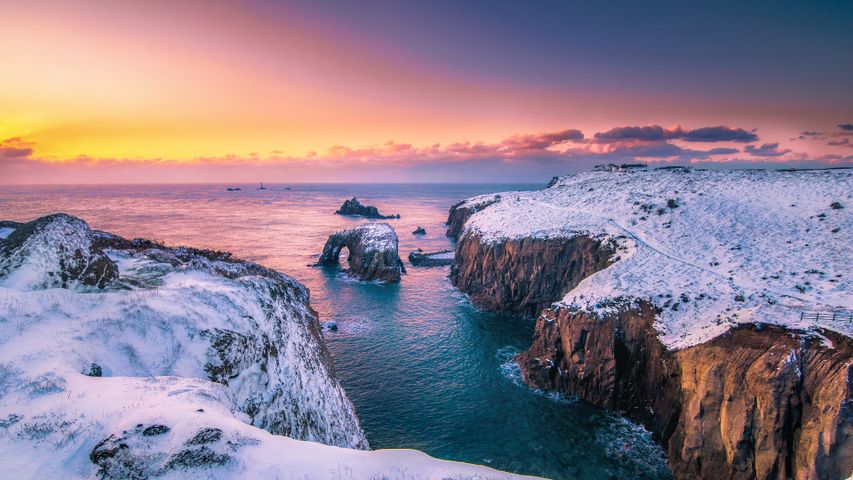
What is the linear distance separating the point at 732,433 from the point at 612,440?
7.20m

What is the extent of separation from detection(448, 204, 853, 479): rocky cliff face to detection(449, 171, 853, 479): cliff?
76mm

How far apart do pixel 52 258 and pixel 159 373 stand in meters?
8.92

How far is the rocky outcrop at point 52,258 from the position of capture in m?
16.9

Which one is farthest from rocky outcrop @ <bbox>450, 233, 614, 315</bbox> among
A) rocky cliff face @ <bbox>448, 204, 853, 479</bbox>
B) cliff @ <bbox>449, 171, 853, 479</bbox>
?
rocky cliff face @ <bbox>448, 204, 853, 479</bbox>

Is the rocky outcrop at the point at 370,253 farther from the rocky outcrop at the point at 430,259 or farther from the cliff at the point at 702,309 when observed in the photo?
the cliff at the point at 702,309

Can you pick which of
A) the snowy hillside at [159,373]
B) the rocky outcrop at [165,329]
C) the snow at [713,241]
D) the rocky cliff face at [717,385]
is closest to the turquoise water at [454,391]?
the rocky cliff face at [717,385]

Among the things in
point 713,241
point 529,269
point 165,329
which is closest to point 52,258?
point 165,329

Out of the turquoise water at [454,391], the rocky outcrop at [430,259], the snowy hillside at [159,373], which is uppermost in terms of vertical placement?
the snowy hillside at [159,373]

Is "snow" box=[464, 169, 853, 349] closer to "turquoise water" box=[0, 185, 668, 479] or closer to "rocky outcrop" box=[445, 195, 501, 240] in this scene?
"turquoise water" box=[0, 185, 668, 479]

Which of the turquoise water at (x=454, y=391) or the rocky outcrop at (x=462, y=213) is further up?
the rocky outcrop at (x=462, y=213)

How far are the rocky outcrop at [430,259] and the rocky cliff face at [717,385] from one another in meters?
38.7

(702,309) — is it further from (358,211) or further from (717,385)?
(358,211)

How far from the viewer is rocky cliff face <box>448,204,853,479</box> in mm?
17734

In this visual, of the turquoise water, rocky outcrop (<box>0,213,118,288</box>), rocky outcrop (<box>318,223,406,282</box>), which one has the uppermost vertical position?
rocky outcrop (<box>0,213,118,288</box>)
